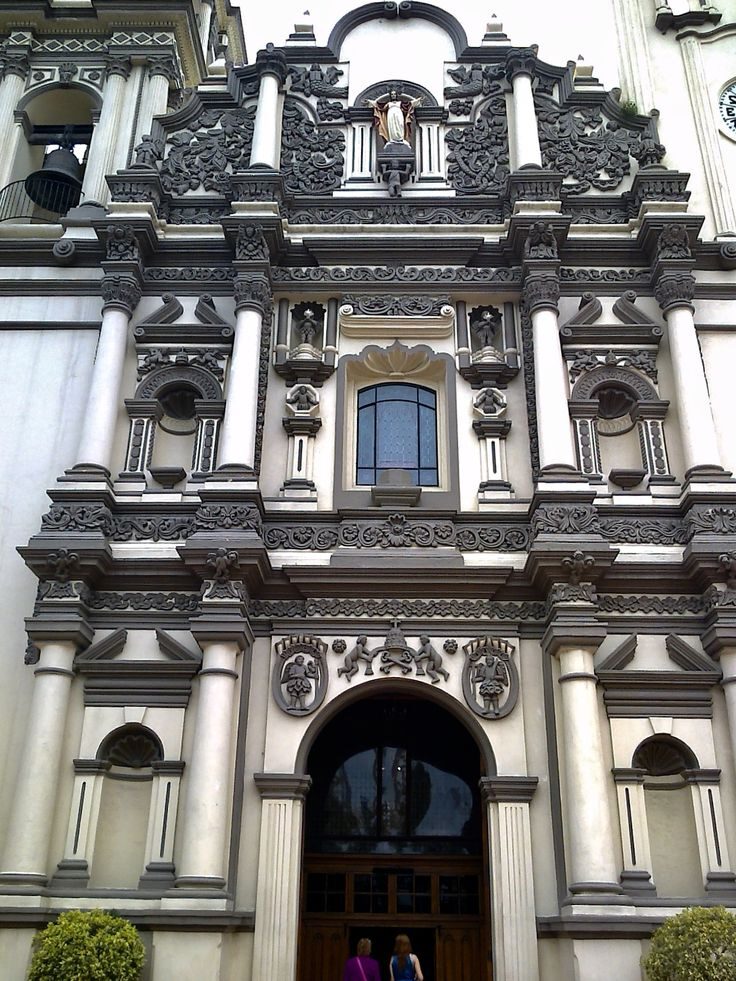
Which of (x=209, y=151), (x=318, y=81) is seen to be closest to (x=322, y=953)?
(x=209, y=151)

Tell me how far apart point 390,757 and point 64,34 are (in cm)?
1569

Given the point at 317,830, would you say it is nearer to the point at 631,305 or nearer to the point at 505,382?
the point at 505,382

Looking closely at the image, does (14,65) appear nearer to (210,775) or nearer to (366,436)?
(366,436)

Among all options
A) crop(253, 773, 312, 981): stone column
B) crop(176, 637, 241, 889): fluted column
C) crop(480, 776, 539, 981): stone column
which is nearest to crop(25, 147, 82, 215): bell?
crop(176, 637, 241, 889): fluted column

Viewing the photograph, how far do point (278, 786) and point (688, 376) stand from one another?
822 centimetres

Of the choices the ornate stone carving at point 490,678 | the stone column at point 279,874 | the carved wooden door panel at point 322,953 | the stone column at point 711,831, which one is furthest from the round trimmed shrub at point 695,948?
the carved wooden door panel at point 322,953

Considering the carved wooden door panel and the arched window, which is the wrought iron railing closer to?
the arched window

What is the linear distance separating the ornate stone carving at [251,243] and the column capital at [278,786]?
310 inches

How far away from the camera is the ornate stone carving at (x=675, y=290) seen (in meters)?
15.4

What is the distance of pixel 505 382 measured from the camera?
50.4 feet

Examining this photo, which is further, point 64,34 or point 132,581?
point 64,34

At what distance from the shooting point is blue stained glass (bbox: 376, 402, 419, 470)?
1533 cm

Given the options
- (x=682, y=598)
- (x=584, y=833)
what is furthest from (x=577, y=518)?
(x=584, y=833)

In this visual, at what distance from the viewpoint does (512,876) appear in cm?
1230
